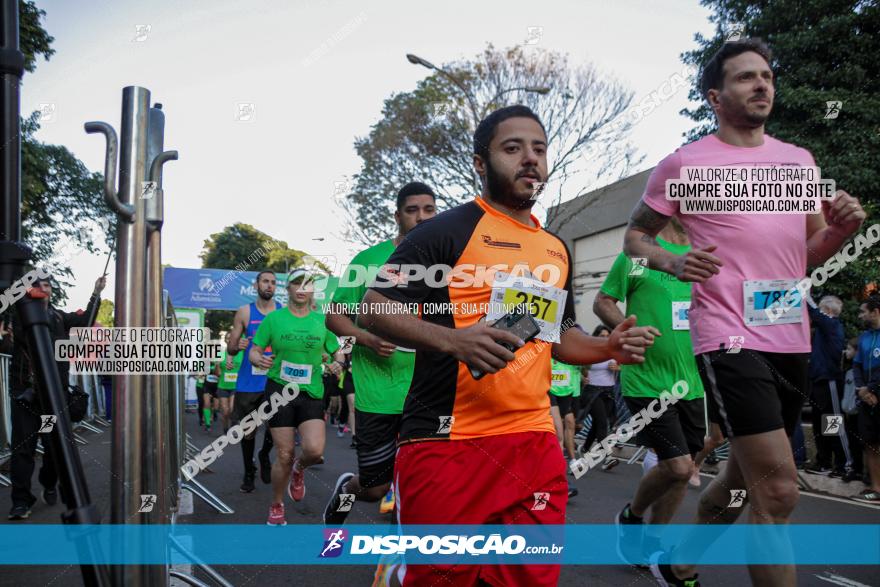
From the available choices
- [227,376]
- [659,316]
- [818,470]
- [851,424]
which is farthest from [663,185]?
[227,376]

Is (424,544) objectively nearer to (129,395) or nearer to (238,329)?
(129,395)

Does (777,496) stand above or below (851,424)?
above

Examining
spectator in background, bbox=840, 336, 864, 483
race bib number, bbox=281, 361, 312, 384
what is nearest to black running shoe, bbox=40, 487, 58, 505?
race bib number, bbox=281, 361, 312, 384

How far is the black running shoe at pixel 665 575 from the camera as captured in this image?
12.1 ft

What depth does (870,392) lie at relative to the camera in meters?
7.92

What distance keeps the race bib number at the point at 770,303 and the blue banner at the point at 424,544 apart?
81 cm

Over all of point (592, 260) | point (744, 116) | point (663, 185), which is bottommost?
point (663, 185)

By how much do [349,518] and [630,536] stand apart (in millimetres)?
2720

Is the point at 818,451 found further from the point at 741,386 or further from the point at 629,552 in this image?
the point at 741,386

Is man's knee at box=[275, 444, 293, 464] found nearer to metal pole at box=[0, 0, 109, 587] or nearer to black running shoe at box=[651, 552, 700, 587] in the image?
black running shoe at box=[651, 552, 700, 587]

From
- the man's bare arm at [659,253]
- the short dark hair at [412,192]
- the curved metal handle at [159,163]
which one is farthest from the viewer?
the short dark hair at [412,192]

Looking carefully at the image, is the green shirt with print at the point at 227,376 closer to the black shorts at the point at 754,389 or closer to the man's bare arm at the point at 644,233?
the man's bare arm at the point at 644,233

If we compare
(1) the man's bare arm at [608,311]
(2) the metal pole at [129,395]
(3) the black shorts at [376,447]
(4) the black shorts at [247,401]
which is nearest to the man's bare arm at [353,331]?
(3) the black shorts at [376,447]

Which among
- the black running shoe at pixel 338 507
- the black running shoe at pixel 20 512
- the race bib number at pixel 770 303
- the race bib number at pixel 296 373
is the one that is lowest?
the black running shoe at pixel 20 512
